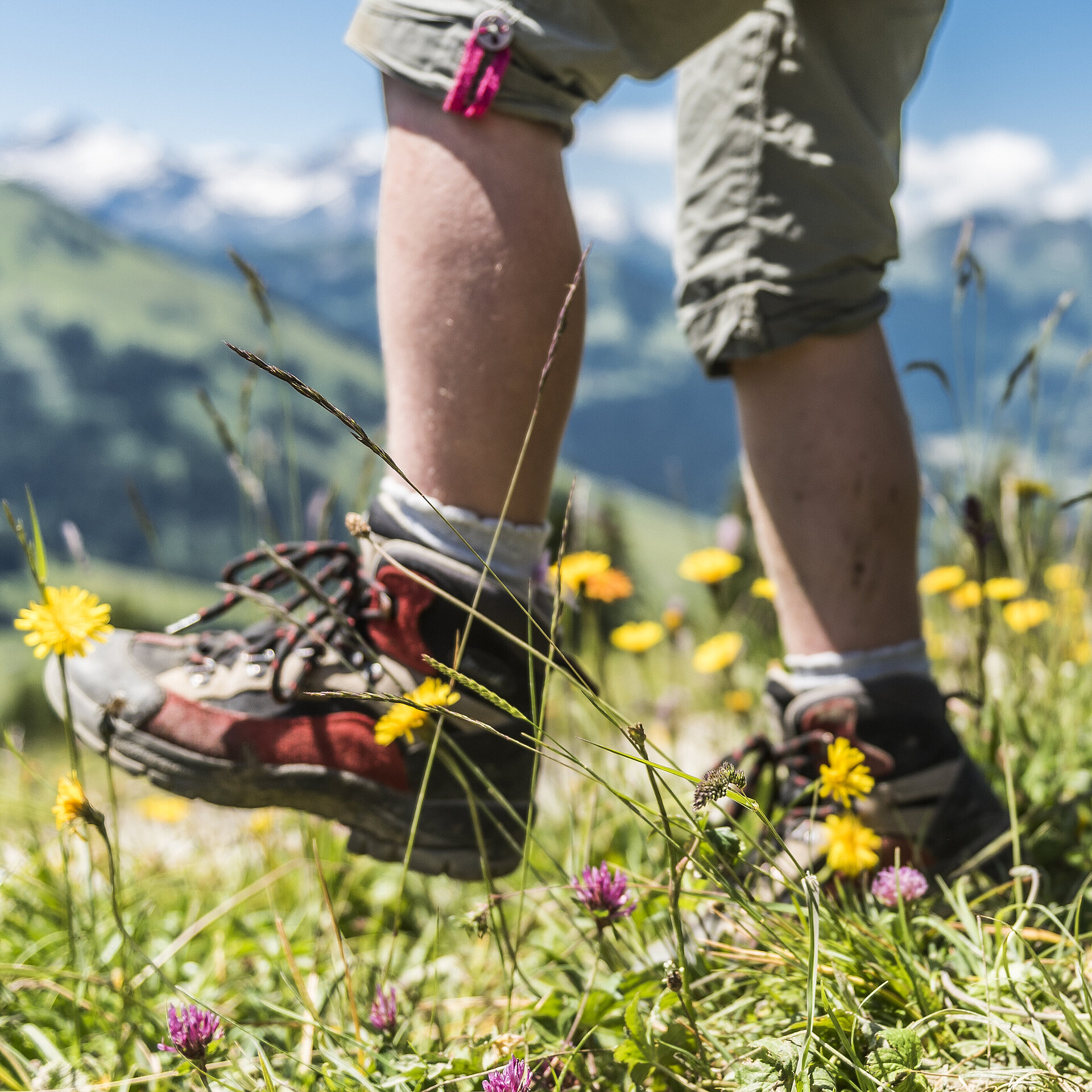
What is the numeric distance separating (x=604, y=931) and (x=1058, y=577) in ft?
7.75

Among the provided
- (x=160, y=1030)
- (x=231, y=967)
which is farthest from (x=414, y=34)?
(x=231, y=967)

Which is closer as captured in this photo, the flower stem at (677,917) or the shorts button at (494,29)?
the flower stem at (677,917)

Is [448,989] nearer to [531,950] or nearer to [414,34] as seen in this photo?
[531,950]

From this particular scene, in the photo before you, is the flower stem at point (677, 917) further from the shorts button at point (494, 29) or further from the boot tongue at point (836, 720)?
the shorts button at point (494, 29)

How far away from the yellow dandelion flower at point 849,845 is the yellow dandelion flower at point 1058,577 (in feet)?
5.82

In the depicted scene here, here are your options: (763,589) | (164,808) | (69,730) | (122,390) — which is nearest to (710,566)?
(763,589)

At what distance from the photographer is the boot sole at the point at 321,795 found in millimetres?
1174

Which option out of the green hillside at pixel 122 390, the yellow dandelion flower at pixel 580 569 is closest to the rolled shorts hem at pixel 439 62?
the yellow dandelion flower at pixel 580 569

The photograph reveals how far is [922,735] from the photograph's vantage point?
120 cm

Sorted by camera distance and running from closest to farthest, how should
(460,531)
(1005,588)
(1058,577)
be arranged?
(460,531)
(1005,588)
(1058,577)

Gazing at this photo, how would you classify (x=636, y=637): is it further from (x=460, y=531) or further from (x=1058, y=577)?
(x=1058, y=577)

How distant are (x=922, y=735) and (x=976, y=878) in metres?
0.20

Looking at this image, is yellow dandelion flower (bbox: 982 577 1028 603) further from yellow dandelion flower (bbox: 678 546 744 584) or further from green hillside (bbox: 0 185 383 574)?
green hillside (bbox: 0 185 383 574)

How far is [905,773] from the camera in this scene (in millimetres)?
1198
